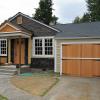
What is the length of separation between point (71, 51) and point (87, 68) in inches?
Result: 67.6

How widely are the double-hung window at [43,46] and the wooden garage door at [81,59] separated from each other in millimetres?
2197

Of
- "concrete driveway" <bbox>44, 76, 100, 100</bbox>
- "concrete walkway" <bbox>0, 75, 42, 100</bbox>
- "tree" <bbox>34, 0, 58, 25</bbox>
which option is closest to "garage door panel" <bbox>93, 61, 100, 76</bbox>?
"concrete driveway" <bbox>44, 76, 100, 100</bbox>

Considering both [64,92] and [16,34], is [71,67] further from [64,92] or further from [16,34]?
[64,92]

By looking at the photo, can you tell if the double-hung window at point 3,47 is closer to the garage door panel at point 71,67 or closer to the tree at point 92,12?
the garage door panel at point 71,67

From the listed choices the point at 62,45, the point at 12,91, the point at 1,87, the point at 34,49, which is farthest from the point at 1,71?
the point at 12,91

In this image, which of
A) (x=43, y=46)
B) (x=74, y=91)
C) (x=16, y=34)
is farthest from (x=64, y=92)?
(x=43, y=46)

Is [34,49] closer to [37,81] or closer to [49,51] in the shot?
[49,51]

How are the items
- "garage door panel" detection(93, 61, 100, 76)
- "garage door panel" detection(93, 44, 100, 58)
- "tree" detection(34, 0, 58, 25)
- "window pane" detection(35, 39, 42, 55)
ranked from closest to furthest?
"garage door panel" detection(93, 61, 100, 76)
"garage door panel" detection(93, 44, 100, 58)
"window pane" detection(35, 39, 42, 55)
"tree" detection(34, 0, 58, 25)

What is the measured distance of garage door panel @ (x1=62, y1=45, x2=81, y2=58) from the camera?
1809 cm

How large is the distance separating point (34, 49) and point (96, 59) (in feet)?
19.3

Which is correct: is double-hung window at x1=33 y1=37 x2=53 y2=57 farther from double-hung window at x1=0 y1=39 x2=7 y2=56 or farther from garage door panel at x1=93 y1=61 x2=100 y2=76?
garage door panel at x1=93 y1=61 x2=100 y2=76

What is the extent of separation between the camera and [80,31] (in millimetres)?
19828

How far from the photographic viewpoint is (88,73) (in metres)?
17.7

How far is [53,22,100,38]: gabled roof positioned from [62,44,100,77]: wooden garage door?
2.75ft
